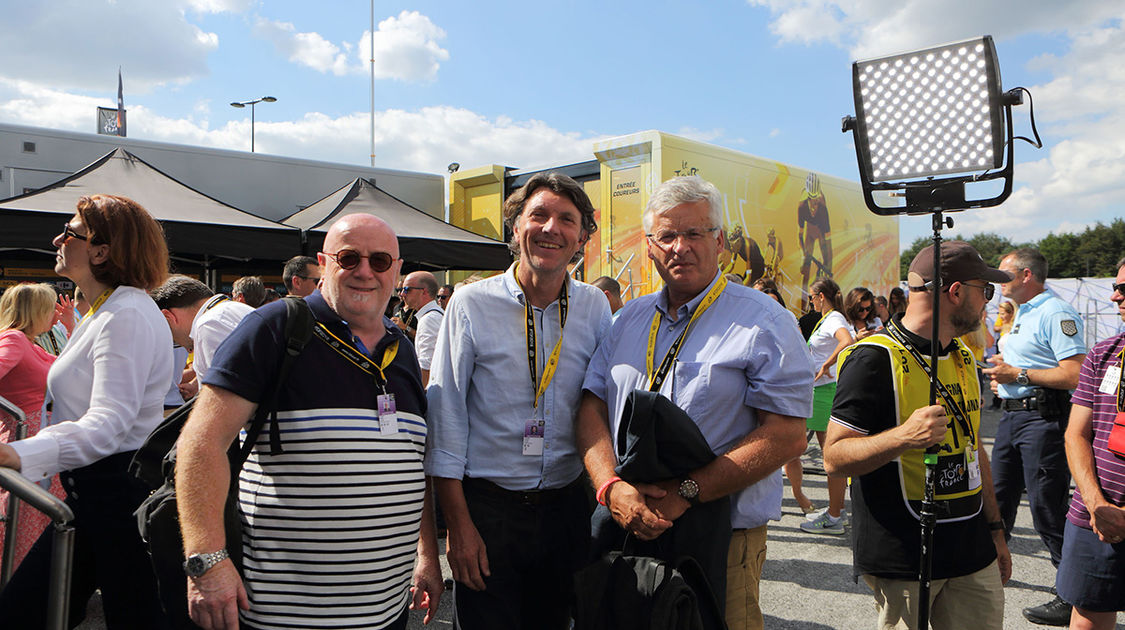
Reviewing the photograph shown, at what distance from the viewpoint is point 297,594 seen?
1.78 meters

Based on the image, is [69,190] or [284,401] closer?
[284,401]

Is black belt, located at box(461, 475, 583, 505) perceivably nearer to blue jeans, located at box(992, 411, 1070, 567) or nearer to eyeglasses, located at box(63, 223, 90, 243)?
eyeglasses, located at box(63, 223, 90, 243)

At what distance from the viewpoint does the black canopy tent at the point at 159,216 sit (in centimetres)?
580

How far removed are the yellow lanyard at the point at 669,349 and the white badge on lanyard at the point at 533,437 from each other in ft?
1.22

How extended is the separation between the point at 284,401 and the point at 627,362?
3.23 feet

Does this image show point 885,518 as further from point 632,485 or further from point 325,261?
point 325,261

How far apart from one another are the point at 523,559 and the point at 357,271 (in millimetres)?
998

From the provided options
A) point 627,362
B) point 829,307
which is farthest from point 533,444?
point 829,307

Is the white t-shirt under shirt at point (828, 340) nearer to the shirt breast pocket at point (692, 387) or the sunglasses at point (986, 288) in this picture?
the sunglasses at point (986, 288)

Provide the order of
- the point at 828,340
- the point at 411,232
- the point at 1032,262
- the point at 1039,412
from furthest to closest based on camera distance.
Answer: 1. the point at 411,232
2. the point at 828,340
3. the point at 1032,262
4. the point at 1039,412

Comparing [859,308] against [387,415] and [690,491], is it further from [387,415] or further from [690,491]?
[387,415]

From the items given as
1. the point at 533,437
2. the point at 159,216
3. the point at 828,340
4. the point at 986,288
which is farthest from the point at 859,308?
the point at 159,216

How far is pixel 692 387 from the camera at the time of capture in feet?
6.59

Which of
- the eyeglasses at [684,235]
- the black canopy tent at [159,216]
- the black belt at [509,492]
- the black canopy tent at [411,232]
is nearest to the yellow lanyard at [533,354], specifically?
the black belt at [509,492]
